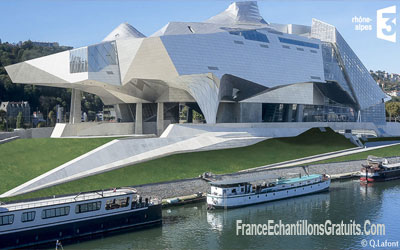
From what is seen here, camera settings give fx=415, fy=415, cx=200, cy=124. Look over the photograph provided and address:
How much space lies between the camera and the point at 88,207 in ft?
99.2

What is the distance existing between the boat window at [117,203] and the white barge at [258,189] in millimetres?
8387

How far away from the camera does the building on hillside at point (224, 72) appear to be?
→ 54.9m

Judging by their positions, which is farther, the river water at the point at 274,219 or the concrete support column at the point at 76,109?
the concrete support column at the point at 76,109

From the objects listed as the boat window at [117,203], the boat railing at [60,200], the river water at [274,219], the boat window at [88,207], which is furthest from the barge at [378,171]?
the boat window at [88,207]

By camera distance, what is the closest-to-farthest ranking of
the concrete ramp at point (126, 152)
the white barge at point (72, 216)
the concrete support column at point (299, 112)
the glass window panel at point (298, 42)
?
the white barge at point (72, 216) < the concrete ramp at point (126, 152) < the glass window panel at point (298, 42) < the concrete support column at point (299, 112)

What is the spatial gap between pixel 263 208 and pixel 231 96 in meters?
31.1

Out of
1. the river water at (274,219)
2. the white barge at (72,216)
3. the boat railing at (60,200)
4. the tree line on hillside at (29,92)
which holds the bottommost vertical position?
the river water at (274,219)

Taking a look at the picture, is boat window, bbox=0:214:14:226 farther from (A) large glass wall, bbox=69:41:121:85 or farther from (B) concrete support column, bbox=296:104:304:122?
(B) concrete support column, bbox=296:104:304:122

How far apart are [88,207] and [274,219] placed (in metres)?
14.9

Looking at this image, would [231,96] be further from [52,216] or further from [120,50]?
[52,216]

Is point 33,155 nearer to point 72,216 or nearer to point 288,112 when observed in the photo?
point 72,216

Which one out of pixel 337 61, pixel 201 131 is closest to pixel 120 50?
pixel 201 131

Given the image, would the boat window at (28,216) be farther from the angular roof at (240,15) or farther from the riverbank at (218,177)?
the angular roof at (240,15)

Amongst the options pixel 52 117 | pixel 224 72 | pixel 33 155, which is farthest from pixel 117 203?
pixel 52 117
